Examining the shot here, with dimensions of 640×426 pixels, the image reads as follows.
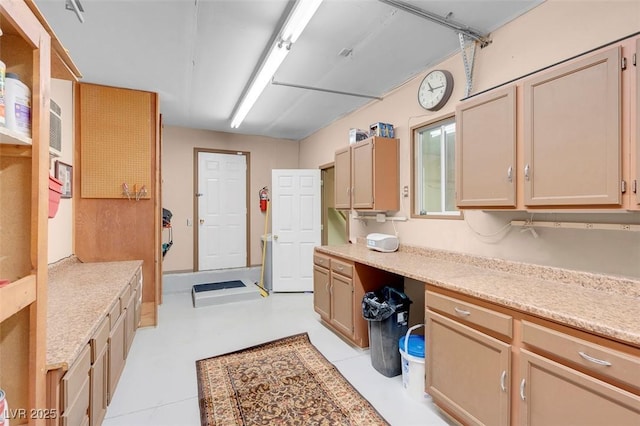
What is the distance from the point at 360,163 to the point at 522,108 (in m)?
1.81

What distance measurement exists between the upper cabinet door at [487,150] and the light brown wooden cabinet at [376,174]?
1086 millimetres

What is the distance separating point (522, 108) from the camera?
1810mm

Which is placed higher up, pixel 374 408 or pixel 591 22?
pixel 591 22

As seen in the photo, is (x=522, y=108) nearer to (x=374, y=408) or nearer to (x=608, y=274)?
(x=608, y=274)

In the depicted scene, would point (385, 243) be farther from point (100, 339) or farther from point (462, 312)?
point (100, 339)

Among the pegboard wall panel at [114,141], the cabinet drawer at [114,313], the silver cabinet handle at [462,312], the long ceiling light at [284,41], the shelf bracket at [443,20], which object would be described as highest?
the shelf bracket at [443,20]

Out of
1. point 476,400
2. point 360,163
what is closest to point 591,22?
point 360,163

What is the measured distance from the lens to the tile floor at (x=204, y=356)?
79.4 inches

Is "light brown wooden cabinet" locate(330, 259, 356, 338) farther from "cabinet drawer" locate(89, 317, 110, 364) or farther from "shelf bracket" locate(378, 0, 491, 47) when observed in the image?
"shelf bracket" locate(378, 0, 491, 47)

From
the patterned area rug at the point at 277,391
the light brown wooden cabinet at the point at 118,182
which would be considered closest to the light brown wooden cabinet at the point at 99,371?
the patterned area rug at the point at 277,391

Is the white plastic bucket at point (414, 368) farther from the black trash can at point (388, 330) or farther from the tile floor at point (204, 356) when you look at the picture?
the black trash can at point (388, 330)

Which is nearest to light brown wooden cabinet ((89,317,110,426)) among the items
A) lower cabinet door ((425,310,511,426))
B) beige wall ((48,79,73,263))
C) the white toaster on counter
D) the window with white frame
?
beige wall ((48,79,73,263))

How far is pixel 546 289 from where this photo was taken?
5.60 ft

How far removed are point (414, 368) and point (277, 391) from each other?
106cm
